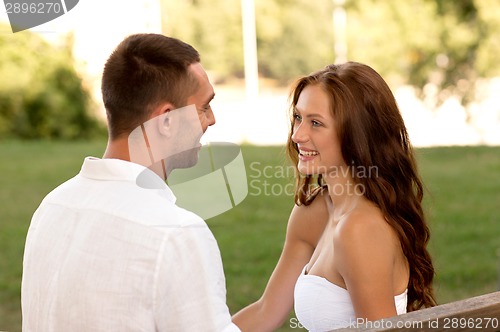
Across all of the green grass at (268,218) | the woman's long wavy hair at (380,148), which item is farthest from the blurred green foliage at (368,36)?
the woman's long wavy hair at (380,148)

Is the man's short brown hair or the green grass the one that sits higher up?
the man's short brown hair

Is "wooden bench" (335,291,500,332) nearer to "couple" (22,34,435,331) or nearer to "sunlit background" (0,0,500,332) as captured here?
"couple" (22,34,435,331)

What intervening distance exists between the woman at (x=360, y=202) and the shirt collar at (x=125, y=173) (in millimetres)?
788

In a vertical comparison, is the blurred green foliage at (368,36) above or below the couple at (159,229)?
below

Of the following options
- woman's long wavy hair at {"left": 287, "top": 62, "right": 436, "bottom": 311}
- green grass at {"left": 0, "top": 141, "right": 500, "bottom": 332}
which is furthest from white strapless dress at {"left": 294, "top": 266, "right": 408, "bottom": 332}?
green grass at {"left": 0, "top": 141, "right": 500, "bottom": 332}

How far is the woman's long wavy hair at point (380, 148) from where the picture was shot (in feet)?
7.63

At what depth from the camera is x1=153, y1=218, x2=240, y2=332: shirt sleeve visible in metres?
1.48

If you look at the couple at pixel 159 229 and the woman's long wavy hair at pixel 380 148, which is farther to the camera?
the woman's long wavy hair at pixel 380 148

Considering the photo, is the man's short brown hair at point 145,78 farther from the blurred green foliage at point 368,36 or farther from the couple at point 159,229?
the blurred green foliage at point 368,36

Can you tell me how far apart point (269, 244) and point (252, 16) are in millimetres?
12645

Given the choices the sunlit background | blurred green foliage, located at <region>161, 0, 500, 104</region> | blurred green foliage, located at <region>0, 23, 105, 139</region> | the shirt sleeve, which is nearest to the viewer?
the shirt sleeve

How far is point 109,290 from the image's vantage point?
1.53 meters

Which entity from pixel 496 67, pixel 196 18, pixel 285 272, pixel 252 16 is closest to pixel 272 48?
pixel 252 16

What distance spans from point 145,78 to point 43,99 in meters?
12.6
